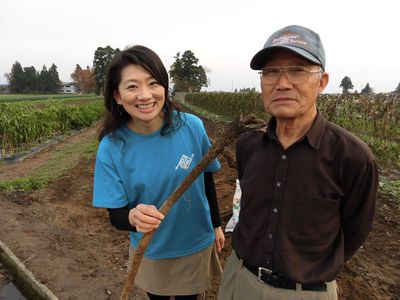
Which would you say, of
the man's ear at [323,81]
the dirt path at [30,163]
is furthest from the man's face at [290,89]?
the dirt path at [30,163]

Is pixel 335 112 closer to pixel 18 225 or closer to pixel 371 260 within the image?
pixel 371 260

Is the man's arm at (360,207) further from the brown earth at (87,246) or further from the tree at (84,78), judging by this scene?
the tree at (84,78)

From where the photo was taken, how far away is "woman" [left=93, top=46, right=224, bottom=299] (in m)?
1.69

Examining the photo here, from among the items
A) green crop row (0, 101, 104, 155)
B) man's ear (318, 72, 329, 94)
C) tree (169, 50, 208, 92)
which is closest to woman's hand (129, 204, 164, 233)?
man's ear (318, 72, 329, 94)

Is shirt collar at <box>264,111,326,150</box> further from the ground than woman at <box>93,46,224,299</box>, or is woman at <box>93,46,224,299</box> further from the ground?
shirt collar at <box>264,111,326,150</box>

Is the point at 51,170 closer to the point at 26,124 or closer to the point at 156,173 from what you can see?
the point at 26,124

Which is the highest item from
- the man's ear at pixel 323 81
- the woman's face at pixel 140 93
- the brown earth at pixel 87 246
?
the man's ear at pixel 323 81

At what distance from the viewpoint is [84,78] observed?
89250 millimetres

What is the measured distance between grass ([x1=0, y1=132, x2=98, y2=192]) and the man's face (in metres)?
6.70

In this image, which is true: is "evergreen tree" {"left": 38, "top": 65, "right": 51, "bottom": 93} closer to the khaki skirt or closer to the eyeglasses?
the khaki skirt

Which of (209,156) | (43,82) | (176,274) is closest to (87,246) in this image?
(176,274)

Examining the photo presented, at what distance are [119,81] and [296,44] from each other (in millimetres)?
886

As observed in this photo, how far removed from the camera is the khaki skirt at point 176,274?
2.02m

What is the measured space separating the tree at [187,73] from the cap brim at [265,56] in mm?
69353
